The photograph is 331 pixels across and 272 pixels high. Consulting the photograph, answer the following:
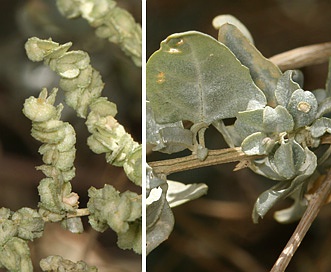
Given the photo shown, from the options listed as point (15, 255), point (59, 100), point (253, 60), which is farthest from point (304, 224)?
point (59, 100)

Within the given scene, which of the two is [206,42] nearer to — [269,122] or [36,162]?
[269,122]

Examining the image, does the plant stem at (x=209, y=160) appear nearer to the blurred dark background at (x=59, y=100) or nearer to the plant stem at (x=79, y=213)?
the plant stem at (x=79, y=213)

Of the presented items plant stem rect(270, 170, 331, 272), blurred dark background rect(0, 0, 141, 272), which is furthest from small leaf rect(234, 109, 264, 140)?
blurred dark background rect(0, 0, 141, 272)

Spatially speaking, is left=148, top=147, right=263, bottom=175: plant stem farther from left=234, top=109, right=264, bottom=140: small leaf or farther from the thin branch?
the thin branch

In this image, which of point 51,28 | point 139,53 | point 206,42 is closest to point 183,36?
point 206,42

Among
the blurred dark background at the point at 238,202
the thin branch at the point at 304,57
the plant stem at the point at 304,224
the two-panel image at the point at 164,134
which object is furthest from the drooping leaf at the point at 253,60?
the blurred dark background at the point at 238,202

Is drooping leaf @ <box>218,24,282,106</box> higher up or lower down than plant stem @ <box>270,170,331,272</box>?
higher up

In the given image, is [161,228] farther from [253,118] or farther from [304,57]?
[304,57]
